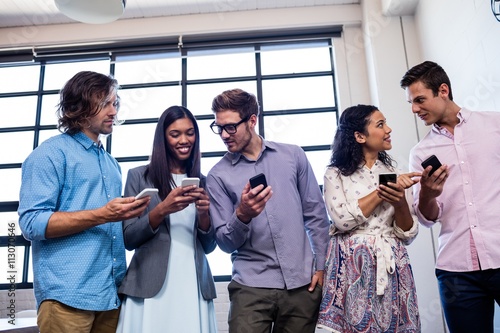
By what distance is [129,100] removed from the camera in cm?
398

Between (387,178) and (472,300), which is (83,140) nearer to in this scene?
(387,178)

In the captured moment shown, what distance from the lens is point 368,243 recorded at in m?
1.51

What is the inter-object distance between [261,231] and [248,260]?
0.40ft

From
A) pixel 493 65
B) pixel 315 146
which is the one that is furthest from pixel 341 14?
pixel 493 65

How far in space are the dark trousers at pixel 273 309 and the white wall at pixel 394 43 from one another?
142 cm

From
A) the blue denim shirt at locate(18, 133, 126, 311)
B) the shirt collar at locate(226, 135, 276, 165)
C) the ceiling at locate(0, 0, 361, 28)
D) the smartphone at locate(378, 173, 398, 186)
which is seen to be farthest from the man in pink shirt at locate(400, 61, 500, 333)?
the ceiling at locate(0, 0, 361, 28)

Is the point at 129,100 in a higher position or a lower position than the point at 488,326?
higher

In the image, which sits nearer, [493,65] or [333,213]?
[333,213]

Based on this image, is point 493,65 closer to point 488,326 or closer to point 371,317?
point 488,326

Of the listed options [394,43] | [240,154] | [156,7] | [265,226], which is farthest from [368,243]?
[156,7]

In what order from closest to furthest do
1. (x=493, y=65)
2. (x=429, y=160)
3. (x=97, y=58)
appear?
(x=429, y=160) < (x=493, y=65) < (x=97, y=58)

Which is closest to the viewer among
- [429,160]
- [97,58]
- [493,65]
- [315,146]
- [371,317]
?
[371,317]

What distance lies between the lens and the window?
151 inches

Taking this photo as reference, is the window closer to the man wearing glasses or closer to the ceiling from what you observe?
the ceiling
